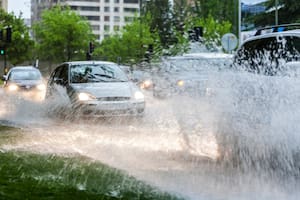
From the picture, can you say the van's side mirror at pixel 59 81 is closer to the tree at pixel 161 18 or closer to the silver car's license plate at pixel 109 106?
the silver car's license plate at pixel 109 106

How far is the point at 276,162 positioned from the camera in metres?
6.59

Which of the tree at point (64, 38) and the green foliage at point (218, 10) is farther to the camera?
the tree at point (64, 38)

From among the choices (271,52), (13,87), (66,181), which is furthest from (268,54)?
(13,87)

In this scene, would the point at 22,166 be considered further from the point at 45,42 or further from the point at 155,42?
the point at 45,42

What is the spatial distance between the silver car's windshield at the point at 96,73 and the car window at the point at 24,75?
10261 mm

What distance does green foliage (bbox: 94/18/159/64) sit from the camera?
60.6 metres

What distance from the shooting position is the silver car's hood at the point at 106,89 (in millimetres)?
12875

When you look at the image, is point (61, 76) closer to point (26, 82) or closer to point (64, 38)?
point (26, 82)

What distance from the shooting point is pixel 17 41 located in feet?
202

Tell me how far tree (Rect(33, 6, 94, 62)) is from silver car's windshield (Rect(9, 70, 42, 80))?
129 feet

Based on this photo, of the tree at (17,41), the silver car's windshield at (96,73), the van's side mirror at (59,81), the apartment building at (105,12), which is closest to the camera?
the silver car's windshield at (96,73)

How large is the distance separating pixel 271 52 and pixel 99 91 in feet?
19.8

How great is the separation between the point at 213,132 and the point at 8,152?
3.14 metres

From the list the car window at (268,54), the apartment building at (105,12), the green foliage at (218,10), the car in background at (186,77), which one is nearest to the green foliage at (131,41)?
the green foliage at (218,10)
